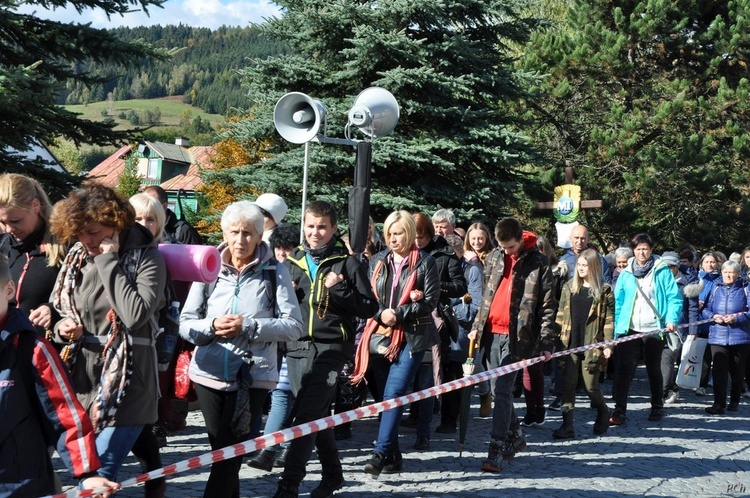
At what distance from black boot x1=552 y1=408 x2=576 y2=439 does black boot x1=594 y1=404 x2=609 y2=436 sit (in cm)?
28

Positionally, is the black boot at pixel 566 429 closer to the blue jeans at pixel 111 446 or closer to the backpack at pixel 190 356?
the backpack at pixel 190 356

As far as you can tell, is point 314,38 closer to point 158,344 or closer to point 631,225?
point 631,225

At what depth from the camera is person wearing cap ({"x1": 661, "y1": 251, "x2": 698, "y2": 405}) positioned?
12.1m

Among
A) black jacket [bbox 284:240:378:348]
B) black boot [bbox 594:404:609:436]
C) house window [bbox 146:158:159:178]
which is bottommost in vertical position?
black boot [bbox 594:404:609:436]

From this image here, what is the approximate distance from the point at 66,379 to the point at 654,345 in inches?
311

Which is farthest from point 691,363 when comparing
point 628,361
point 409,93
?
point 409,93

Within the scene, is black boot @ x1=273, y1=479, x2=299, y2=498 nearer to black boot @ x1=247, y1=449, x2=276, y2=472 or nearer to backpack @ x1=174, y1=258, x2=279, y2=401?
backpack @ x1=174, y1=258, x2=279, y2=401

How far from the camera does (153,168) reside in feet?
320

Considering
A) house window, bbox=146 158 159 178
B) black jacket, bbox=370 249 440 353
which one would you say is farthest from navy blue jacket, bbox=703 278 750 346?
house window, bbox=146 158 159 178

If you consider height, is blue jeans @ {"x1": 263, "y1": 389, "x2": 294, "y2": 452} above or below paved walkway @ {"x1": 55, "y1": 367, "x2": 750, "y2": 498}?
above

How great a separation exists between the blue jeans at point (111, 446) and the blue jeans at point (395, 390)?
282 centimetres

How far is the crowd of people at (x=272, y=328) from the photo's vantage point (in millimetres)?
4094

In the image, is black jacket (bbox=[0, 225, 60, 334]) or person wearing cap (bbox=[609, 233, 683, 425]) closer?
black jacket (bbox=[0, 225, 60, 334])

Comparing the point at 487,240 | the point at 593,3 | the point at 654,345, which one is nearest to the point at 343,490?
the point at 487,240
